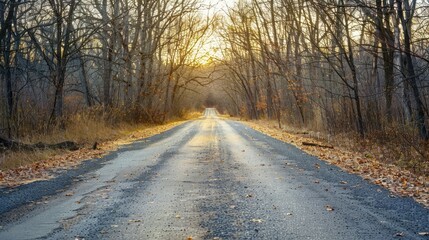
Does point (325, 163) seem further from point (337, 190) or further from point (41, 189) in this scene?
point (41, 189)

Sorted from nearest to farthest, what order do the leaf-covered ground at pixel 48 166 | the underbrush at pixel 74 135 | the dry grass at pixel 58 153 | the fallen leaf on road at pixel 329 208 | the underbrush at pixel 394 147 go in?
the fallen leaf on road at pixel 329 208 < the leaf-covered ground at pixel 48 166 < the dry grass at pixel 58 153 < the underbrush at pixel 394 147 < the underbrush at pixel 74 135

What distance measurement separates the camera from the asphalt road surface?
593cm

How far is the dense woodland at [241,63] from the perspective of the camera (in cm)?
1542

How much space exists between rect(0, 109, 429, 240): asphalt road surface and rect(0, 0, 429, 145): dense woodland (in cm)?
365

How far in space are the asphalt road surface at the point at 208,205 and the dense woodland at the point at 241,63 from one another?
3647mm

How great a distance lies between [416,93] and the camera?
13547 millimetres

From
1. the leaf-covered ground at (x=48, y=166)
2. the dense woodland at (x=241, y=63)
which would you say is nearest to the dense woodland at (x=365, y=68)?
the dense woodland at (x=241, y=63)

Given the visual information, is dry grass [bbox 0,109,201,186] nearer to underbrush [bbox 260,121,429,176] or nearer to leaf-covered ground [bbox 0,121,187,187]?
leaf-covered ground [bbox 0,121,187,187]

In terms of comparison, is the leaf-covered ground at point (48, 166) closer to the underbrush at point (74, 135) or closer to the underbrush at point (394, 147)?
the underbrush at point (74, 135)

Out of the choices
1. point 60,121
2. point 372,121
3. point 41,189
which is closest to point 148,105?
point 60,121

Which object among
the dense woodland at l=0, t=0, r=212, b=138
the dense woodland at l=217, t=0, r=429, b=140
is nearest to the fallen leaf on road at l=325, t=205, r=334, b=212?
the dense woodland at l=217, t=0, r=429, b=140

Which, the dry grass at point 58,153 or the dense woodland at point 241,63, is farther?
the dense woodland at point 241,63

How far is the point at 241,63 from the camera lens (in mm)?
55844

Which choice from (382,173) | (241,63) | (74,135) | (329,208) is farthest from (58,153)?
(241,63)
